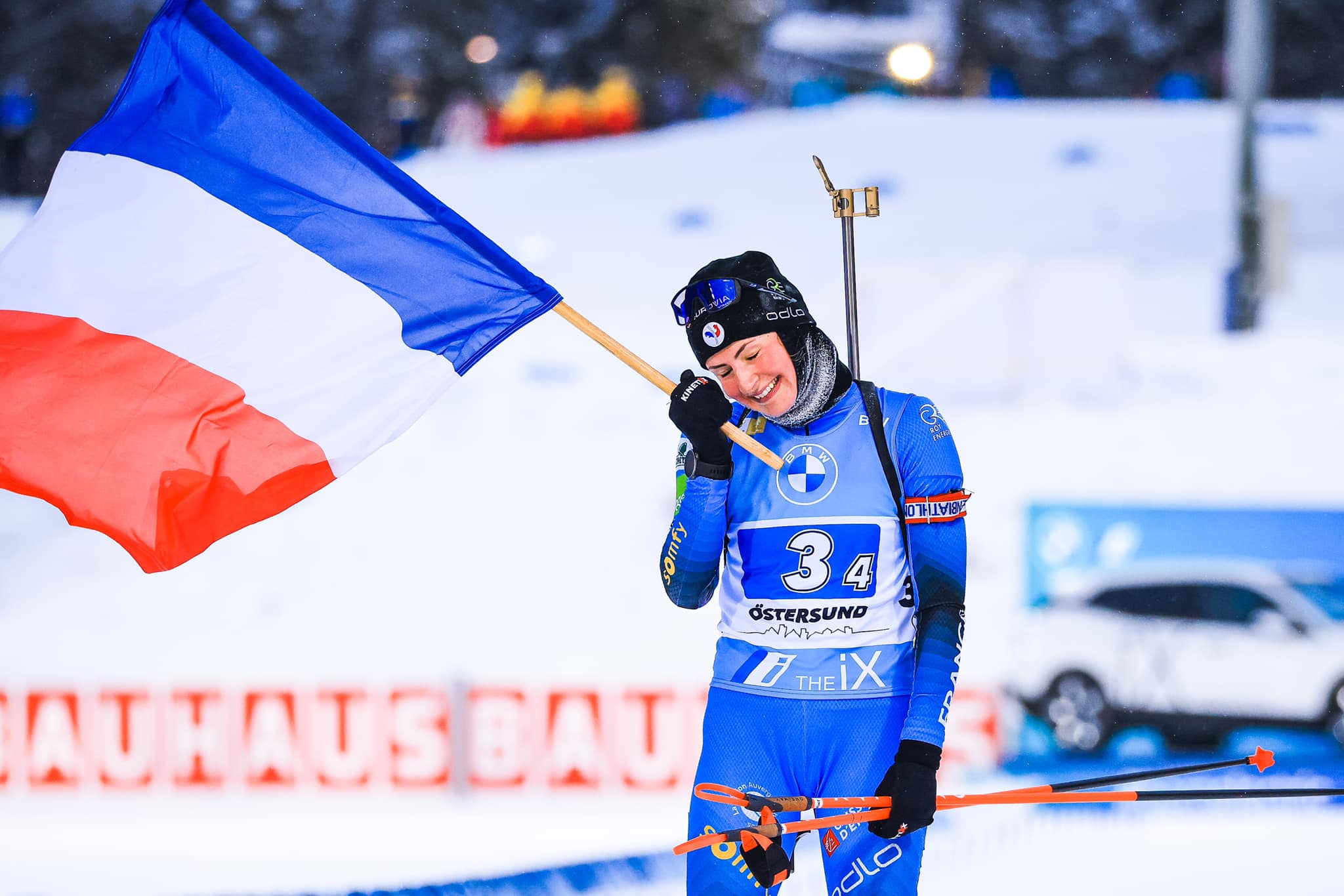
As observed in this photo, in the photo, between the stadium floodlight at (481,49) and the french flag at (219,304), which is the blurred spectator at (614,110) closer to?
the stadium floodlight at (481,49)

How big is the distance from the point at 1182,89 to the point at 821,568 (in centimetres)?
2517

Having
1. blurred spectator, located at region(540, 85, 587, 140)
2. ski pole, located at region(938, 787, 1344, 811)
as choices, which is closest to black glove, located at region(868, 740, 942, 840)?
ski pole, located at region(938, 787, 1344, 811)

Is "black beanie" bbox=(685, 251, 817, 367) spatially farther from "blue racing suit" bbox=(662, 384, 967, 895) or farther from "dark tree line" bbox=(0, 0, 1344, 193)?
"dark tree line" bbox=(0, 0, 1344, 193)

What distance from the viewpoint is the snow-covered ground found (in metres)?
7.04

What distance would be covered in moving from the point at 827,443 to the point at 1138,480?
8917 mm

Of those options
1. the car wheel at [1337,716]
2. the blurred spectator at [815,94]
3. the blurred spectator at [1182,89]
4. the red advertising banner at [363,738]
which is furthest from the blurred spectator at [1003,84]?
the red advertising banner at [363,738]

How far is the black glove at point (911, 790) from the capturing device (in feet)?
10.1

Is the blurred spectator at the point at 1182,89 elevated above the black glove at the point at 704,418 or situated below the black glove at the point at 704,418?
above

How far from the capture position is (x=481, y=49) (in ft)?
102

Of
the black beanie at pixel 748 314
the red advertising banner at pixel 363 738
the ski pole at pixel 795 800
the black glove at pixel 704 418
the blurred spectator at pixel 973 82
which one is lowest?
the red advertising banner at pixel 363 738

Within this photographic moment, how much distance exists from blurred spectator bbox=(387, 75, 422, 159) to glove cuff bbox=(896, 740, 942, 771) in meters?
21.3

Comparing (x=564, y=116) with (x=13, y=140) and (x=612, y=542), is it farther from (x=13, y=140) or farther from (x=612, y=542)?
(x=612, y=542)

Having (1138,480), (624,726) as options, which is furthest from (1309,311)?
(624,726)

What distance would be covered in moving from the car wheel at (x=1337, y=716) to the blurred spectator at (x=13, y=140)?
20.3m
